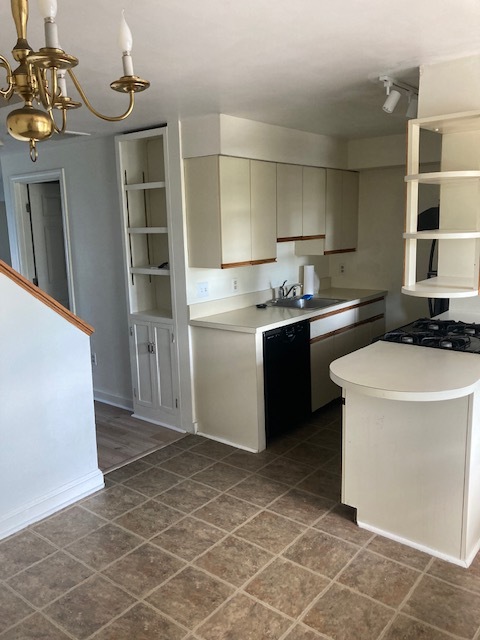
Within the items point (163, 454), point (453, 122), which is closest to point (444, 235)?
point (453, 122)

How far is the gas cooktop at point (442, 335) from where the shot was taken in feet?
9.00

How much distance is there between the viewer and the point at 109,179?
4.25m

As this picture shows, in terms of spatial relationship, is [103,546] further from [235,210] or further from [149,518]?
[235,210]

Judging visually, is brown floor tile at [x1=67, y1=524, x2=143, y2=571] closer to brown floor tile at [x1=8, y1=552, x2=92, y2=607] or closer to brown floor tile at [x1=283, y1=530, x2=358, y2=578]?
brown floor tile at [x1=8, y1=552, x2=92, y2=607]

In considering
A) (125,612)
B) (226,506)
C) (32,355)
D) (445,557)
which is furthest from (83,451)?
(445,557)

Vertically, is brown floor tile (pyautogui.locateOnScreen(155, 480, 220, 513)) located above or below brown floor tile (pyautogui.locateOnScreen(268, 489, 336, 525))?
below

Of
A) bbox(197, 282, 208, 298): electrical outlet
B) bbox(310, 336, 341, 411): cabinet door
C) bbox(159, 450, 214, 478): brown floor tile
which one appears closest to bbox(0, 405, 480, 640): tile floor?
bbox(159, 450, 214, 478): brown floor tile

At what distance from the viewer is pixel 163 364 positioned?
160 inches

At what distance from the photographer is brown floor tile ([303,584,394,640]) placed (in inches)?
79.9

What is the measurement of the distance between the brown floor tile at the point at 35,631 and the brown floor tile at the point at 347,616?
100cm

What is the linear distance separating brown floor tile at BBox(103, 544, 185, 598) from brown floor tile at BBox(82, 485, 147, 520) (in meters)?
0.41

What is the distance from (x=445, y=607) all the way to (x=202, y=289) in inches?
100

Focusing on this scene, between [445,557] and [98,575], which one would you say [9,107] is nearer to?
[98,575]

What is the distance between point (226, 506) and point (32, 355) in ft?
4.51
